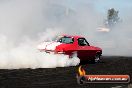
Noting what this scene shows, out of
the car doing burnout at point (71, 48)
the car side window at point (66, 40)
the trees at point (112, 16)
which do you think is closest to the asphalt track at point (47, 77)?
the car doing burnout at point (71, 48)

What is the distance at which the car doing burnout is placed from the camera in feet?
63.4

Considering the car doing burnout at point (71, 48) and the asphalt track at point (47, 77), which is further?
the car doing burnout at point (71, 48)

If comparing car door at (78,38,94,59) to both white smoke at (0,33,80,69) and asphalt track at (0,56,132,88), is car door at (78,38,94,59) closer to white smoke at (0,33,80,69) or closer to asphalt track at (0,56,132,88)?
white smoke at (0,33,80,69)

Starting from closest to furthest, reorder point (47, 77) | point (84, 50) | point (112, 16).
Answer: point (47, 77) < point (84, 50) < point (112, 16)

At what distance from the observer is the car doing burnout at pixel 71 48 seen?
63.4 ft

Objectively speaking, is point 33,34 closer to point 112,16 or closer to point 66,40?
point 66,40

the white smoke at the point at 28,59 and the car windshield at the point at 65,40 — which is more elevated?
the car windshield at the point at 65,40

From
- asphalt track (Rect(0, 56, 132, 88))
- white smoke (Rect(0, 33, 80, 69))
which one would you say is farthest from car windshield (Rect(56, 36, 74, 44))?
asphalt track (Rect(0, 56, 132, 88))

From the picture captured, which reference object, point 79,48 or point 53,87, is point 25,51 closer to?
point 79,48

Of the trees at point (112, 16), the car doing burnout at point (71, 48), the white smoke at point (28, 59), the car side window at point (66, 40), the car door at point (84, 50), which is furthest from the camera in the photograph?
the trees at point (112, 16)

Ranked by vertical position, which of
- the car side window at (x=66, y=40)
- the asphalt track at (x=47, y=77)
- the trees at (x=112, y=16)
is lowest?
the trees at (x=112, y=16)

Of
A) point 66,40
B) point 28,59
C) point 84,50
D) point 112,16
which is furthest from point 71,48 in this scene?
point 112,16

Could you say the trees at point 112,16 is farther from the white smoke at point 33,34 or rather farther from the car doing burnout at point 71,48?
the car doing burnout at point 71,48

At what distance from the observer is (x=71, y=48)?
1958 centimetres
